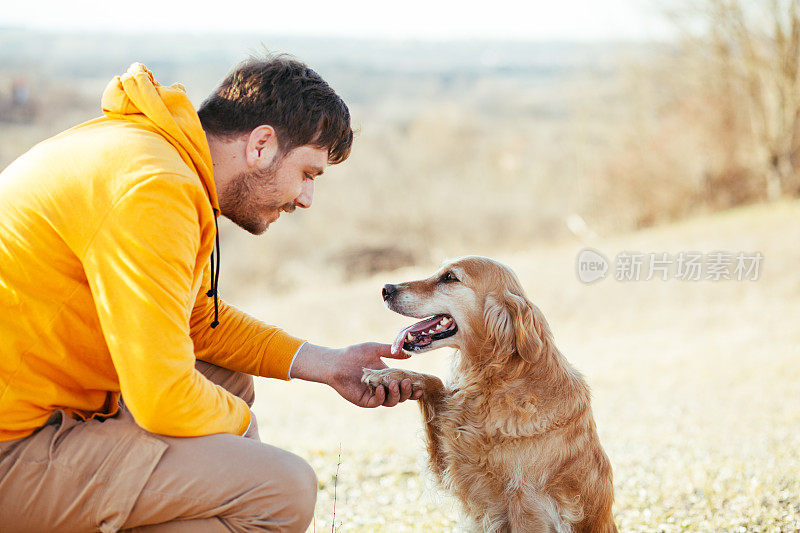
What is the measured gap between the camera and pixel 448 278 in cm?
370

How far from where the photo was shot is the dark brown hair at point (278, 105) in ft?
8.59

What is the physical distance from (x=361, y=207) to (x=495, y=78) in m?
54.2

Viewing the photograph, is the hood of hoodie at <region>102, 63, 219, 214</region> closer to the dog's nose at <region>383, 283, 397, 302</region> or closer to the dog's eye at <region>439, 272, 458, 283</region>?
the dog's nose at <region>383, 283, 397, 302</region>

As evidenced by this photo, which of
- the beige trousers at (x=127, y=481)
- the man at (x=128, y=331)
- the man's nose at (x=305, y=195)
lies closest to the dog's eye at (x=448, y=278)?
the man's nose at (x=305, y=195)

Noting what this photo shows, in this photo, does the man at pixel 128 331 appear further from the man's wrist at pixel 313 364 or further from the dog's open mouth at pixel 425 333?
the dog's open mouth at pixel 425 333

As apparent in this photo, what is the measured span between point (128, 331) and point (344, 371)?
1.31 meters

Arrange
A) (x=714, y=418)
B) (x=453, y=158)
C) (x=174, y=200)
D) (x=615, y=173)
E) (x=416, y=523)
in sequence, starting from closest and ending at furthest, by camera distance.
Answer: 1. (x=174, y=200)
2. (x=416, y=523)
3. (x=714, y=418)
4. (x=615, y=173)
5. (x=453, y=158)

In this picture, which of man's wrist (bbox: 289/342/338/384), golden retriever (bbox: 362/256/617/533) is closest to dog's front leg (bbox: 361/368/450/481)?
golden retriever (bbox: 362/256/617/533)

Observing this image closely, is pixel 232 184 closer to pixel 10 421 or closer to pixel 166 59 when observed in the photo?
pixel 10 421

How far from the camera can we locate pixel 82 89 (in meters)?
48.3

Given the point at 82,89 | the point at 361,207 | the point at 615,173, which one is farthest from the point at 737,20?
the point at 82,89

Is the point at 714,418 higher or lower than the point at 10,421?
lower

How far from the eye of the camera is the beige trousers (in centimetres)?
225

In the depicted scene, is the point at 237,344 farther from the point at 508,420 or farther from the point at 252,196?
the point at 508,420
